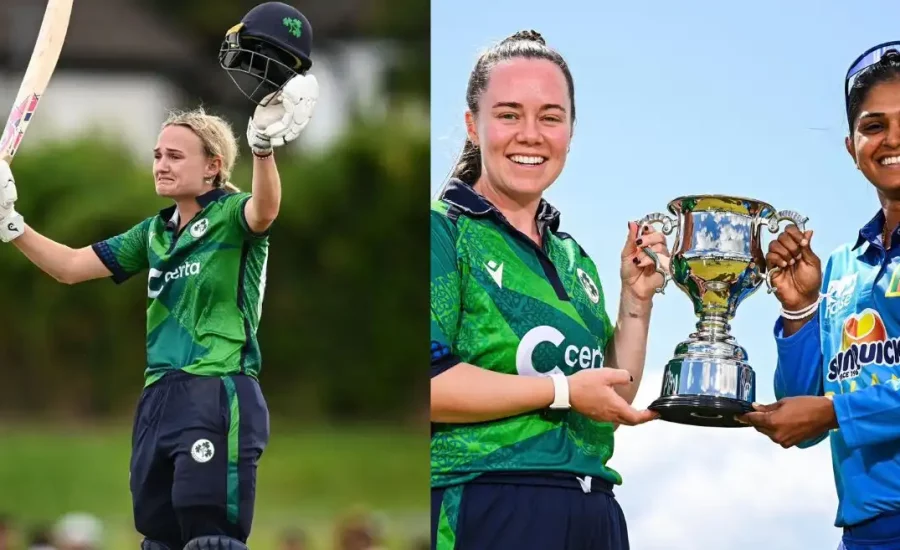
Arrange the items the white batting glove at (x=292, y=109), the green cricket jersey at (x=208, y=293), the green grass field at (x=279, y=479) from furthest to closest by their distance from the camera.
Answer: the green grass field at (x=279, y=479) < the green cricket jersey at (x=208, y=293) < the white batting glove at (x=292, y=109)

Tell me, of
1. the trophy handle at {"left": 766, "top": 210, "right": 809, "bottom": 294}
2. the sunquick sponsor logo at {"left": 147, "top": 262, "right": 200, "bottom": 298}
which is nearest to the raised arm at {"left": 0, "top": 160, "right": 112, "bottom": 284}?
the sunquick sponsor logo at {"left": 147, "top": 262, "right": 200, "bottom": 298}

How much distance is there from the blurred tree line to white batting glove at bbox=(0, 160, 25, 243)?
28 cm

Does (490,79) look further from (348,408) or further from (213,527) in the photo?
(348,408)

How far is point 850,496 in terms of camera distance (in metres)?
2.69

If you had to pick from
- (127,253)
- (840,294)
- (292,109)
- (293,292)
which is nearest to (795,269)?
(840,294)

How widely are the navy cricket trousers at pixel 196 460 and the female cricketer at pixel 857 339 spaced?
1.03 m

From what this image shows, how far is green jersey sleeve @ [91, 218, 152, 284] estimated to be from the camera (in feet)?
9.37

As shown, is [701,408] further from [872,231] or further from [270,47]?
[270,47]

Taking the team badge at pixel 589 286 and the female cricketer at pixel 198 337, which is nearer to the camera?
the female cricketer at pixel 198 337

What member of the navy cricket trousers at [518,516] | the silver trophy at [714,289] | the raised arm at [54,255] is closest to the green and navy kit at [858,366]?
the silver trophy at [714,289]

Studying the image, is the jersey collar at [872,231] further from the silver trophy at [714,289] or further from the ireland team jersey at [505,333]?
the ireland team jersey at [505,333]

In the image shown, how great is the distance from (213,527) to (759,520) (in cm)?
119

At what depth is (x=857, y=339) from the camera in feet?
8.91

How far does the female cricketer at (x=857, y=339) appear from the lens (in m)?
2.62
